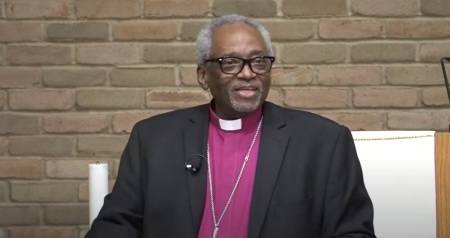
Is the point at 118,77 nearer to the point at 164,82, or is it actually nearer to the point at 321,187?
the point at 164,82

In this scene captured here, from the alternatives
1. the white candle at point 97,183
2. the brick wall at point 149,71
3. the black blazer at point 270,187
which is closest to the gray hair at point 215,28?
the black blazer at point 270,187

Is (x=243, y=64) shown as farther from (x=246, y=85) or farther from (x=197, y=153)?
(x=197, y=153)

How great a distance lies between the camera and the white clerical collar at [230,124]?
80.1 inches

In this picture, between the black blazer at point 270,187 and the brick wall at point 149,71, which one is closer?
the black blazer at point 270,187

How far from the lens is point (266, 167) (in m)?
1.88

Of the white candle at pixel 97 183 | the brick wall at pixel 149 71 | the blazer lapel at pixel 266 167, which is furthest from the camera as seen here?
the brick wall at pixel 149 71

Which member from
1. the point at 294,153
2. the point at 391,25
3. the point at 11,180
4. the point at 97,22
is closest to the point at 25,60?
the point at 97,22

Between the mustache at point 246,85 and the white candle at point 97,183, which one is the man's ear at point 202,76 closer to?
the mustache at point 246,85

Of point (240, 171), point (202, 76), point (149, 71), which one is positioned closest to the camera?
point (240, 171)

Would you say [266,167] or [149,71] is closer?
[266,167]

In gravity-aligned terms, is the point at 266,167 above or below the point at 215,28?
below

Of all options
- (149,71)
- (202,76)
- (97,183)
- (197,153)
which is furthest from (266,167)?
(149,71)

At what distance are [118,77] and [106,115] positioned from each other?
0.17 meters

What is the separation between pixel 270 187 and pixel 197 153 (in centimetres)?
26
